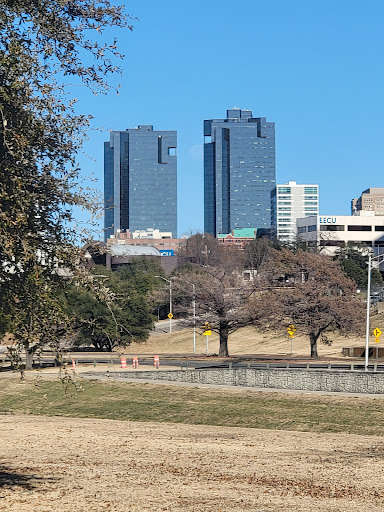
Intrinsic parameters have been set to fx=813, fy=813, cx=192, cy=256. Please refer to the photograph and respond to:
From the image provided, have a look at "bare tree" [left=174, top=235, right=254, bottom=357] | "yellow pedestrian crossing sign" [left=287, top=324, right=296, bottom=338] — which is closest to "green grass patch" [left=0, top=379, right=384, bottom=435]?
"yellow pedestrian crossing sign" [left=287, top=324, right=296, bottom=338]

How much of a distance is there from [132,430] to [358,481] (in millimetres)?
15065

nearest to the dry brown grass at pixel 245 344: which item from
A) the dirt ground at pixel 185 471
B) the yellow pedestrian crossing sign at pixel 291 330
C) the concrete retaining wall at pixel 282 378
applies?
the yellow pedestrian crossing sign at pixel 291 330

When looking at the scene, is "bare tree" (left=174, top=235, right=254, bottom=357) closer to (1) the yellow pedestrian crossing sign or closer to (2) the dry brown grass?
(1) the yellow pedestrian crossing sign

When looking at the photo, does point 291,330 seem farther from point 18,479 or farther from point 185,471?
point 18,479

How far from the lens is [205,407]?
45250 millimetres

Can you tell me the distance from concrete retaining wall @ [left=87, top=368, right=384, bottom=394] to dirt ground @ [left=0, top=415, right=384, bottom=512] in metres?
18.0

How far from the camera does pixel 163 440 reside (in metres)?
29.4

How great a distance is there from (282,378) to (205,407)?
30.9 ft

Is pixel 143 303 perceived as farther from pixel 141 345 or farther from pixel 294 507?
pixel 294 507

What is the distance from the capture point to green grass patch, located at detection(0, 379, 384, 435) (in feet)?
132

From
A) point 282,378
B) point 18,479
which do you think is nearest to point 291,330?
point 282,378

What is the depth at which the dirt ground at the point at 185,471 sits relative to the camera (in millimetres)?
16406

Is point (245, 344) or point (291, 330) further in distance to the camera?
point (245, 344)

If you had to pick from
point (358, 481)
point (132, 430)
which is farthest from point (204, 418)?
point (358, 481)
